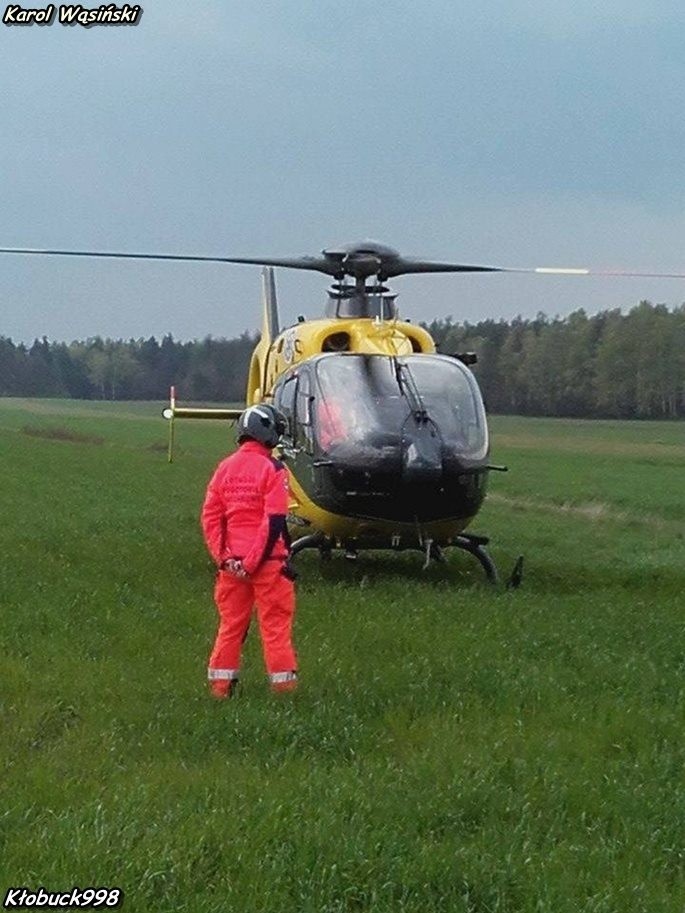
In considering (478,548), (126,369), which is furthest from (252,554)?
(126,369)

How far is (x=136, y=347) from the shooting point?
10875 cm

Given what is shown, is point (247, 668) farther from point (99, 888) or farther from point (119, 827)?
point (99, 888)

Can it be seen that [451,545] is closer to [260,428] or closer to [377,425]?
[377,425]

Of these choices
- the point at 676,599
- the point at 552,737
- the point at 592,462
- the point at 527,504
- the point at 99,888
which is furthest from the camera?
the point at 592,462

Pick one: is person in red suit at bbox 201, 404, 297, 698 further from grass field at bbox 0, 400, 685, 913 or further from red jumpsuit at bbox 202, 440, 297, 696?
grass field at bbox 0, 400, 685, 913

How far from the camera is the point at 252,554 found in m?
8.41

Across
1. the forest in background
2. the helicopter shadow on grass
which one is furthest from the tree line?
the helicopter shadow on grass

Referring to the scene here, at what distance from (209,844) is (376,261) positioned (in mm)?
11117

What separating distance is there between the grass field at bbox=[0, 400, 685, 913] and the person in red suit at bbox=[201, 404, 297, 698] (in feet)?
0.89

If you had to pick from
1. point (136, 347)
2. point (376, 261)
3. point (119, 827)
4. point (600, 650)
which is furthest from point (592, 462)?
point (136, 347)

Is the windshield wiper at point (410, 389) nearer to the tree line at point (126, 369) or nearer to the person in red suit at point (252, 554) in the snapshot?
the person in red suit at point (252, 554)

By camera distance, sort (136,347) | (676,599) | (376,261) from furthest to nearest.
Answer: (136,347), (376,261), (676,599)

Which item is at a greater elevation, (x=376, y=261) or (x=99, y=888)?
(x=376, y=261)

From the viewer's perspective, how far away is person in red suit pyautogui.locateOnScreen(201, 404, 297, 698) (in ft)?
27.3
